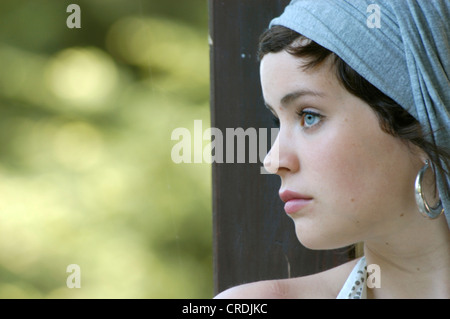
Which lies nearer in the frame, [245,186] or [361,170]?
[361,170]

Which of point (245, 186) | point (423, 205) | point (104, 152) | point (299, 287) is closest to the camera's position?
point (423, 205)

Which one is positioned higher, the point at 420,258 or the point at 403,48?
the point at 403,48

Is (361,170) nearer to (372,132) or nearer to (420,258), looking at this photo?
(372,132)

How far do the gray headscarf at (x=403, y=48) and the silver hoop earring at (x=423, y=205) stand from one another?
14 millimetres

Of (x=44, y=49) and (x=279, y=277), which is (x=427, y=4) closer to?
(x=279, y=277)

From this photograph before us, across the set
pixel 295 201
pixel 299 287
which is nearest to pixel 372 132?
pixel 295 201

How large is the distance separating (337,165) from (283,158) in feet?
0.28

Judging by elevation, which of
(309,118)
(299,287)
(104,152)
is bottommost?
(299,287)

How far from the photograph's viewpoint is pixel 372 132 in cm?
108

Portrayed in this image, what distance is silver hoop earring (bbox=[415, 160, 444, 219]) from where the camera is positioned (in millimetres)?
1055

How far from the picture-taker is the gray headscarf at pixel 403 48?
105cm

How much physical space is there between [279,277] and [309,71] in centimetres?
45

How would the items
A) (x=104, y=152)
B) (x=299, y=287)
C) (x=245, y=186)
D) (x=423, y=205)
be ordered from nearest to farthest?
1. (x=423, y=205)
2. (x=299, y=287)
3. (x=245, y=186)
4. (x=104, y=152)
